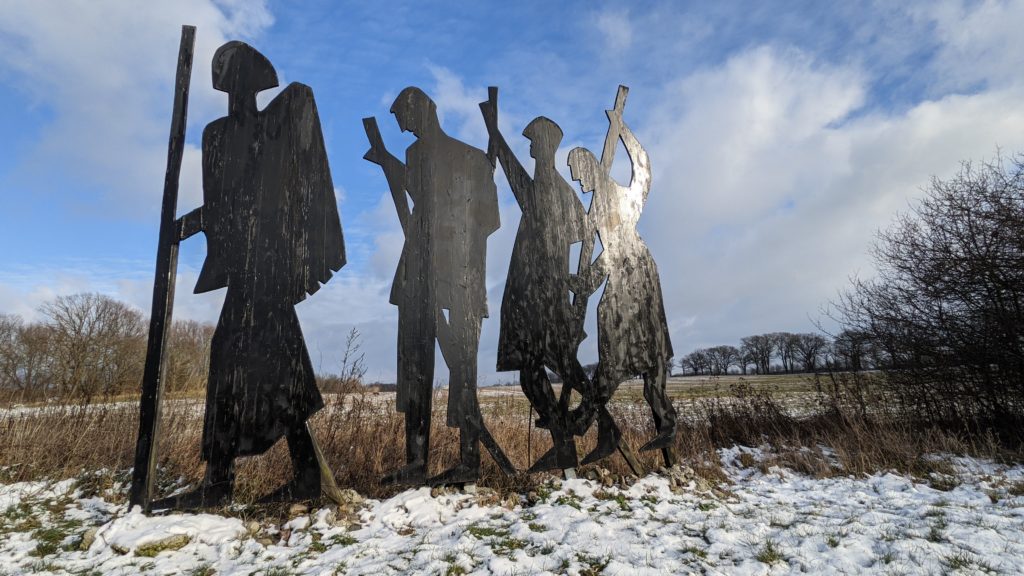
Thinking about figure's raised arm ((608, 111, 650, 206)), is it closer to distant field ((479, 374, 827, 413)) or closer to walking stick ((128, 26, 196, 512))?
distant field ((479, 374, 827, 413))

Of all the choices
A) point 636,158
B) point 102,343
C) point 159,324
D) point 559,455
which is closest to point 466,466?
point 559,455

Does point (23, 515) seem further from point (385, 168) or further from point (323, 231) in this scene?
point (385, 168)

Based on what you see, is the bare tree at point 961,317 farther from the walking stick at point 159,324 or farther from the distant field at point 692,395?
the walking stick at point 159,324

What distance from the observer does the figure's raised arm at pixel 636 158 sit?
5.17 m

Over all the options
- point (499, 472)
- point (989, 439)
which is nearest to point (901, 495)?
point (989, 439)

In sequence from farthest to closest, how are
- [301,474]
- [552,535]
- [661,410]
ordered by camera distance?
[661,410] → [301,474] → [552,535]

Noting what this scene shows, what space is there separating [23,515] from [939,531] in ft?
22.4

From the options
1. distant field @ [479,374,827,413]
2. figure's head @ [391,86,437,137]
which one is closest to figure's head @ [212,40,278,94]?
figure's head @ [391,86,437,137]

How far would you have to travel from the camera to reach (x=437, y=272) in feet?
13.5

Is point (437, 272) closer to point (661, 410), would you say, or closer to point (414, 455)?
point (414, 455)

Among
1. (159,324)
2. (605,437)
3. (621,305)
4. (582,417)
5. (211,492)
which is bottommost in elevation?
(211,492)

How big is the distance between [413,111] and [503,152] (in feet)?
2.97

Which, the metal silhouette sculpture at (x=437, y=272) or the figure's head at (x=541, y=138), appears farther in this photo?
the figure's head at (x=541, y=138)

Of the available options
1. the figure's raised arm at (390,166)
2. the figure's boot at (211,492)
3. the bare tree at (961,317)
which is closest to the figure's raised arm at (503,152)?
the figure's raised arm at (390,166)
